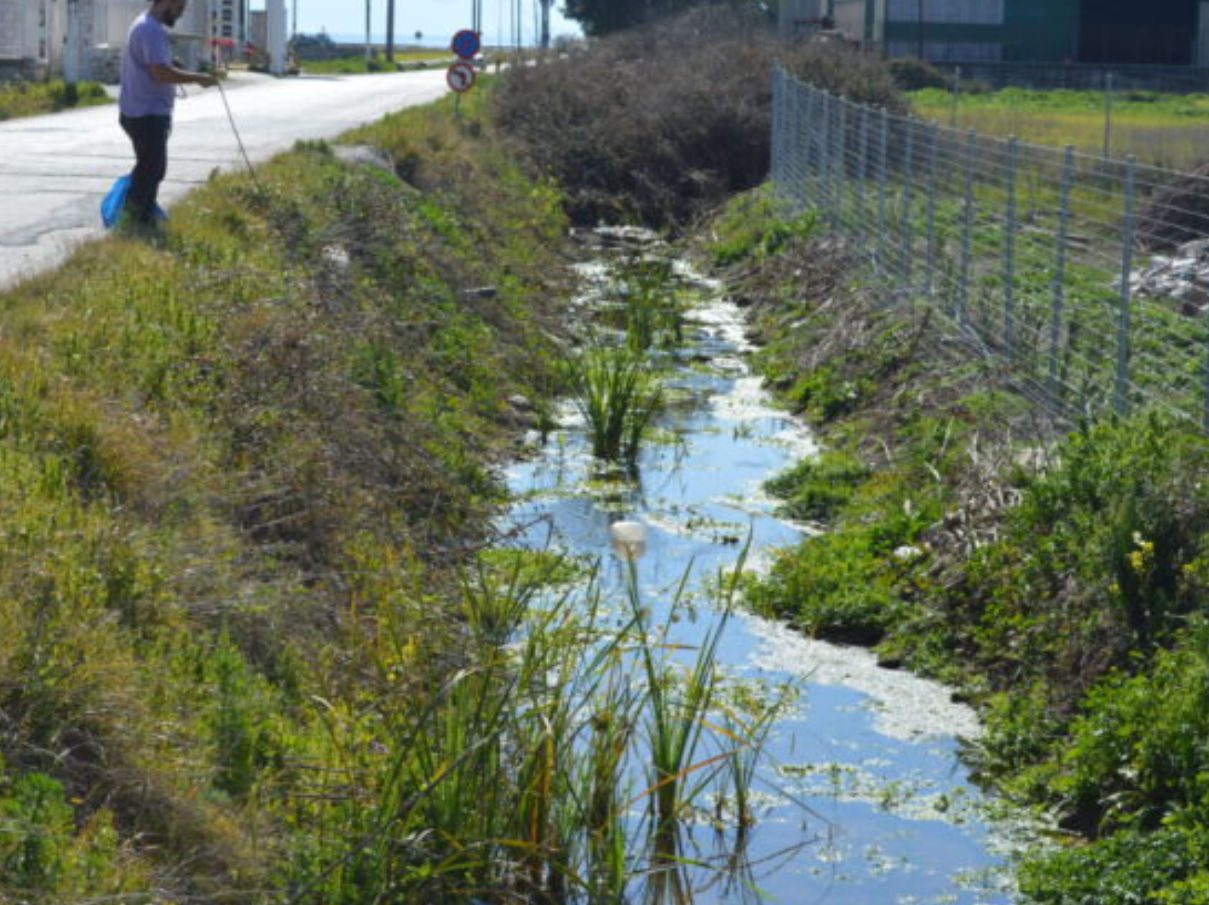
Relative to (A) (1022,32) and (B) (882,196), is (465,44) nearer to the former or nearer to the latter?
(B) (882,196)

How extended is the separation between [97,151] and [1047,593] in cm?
1692

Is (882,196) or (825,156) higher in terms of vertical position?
(825,156)

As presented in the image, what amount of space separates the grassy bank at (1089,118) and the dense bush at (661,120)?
274cm

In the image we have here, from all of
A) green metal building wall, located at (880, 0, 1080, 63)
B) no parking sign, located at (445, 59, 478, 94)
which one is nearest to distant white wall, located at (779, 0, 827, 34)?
green metal building wall, located at (880, 0, 1080, 63)

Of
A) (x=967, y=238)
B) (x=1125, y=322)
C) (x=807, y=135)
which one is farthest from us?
(x=807, y=135)

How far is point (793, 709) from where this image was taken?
28.7ft

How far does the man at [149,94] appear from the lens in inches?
550

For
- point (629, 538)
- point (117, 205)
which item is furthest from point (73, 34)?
point (629, 538)

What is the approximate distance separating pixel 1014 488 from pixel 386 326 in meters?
5.06

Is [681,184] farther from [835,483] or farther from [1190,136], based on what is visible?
[835,483]

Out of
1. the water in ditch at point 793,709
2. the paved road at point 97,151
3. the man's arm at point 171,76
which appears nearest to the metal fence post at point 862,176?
the water in ditch at point 793,709

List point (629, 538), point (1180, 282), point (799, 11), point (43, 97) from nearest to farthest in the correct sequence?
point (629, 538) < point (1180, 282) < point (43, 97) < point (799, 11)

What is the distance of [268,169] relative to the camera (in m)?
19.5

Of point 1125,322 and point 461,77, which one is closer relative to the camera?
point 1125,322
